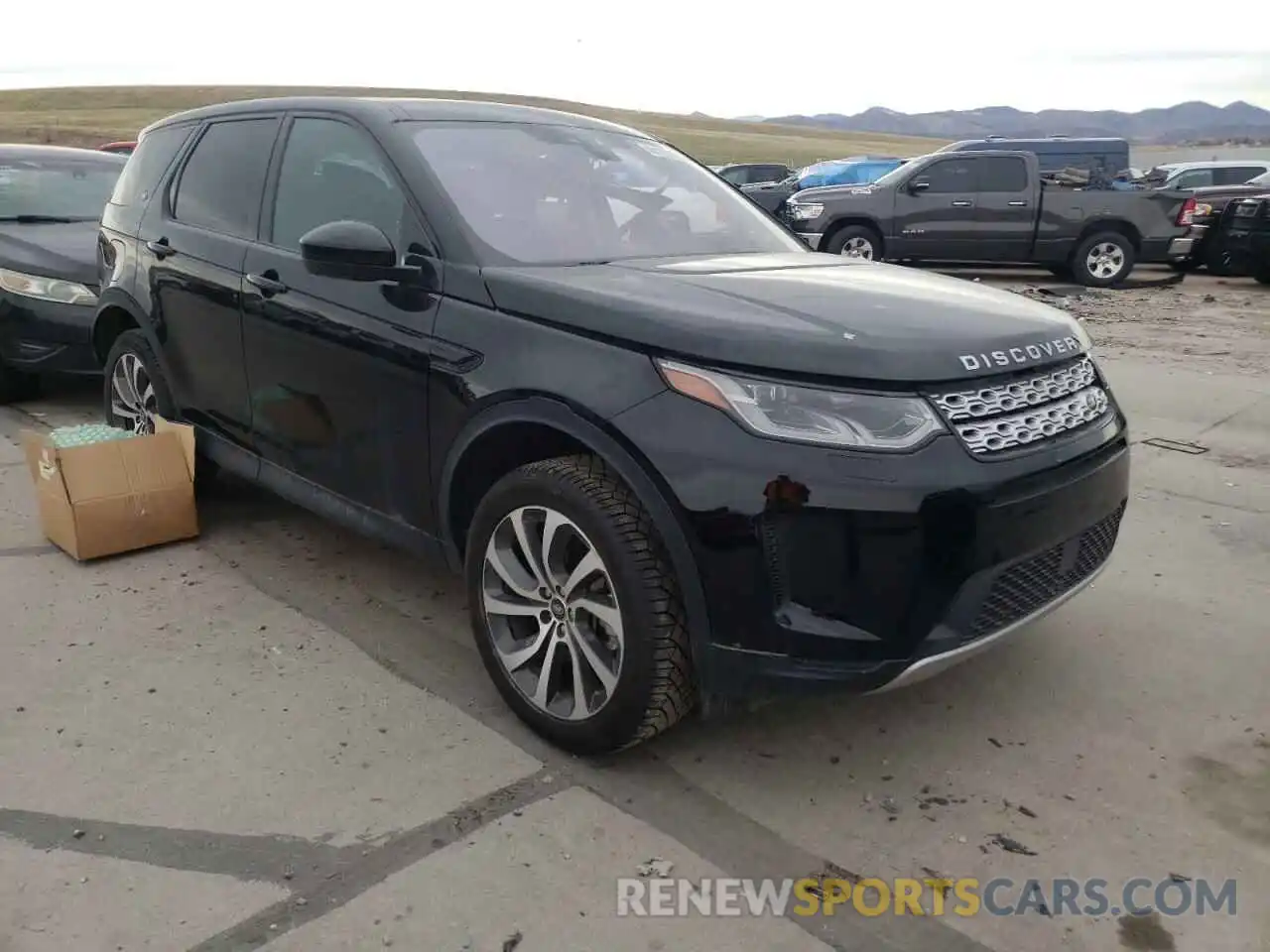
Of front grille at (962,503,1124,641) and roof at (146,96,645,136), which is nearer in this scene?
front grille at (962,503,1124,641)

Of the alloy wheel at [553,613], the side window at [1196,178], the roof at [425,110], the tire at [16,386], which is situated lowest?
the tire at [16,386]

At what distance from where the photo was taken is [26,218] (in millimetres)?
7219

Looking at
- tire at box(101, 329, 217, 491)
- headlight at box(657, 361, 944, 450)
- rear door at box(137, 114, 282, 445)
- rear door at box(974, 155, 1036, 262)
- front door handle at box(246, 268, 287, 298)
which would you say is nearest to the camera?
headlight at box(657, 361, 944, 450)

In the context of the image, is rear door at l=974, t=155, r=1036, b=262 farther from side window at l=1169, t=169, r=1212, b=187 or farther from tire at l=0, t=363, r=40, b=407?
tire at l=0, t=363, r=40, b=407

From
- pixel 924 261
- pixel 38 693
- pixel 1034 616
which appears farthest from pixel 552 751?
pixel 924 261

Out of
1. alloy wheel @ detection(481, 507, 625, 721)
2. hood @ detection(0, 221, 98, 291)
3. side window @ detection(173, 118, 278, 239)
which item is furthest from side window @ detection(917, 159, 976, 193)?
alloy wheel @ detection(481, 507, 625, 721)

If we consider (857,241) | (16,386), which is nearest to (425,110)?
(16,386)

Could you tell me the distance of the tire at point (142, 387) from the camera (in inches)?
184

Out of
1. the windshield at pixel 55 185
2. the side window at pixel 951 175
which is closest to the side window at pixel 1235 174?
the side window at pixel 951 175

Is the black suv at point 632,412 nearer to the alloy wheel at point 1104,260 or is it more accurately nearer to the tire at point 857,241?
the tire at point 857,241

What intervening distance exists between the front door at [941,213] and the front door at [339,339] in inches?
463

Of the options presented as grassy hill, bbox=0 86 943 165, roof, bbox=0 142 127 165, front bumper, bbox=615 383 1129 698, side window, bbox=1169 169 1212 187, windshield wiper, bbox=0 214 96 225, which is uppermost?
grassy hill, bbox=0 86 943 165

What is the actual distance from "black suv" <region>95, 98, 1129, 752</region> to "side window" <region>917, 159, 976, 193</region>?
11.2 meters

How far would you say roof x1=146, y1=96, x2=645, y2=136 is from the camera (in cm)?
363
